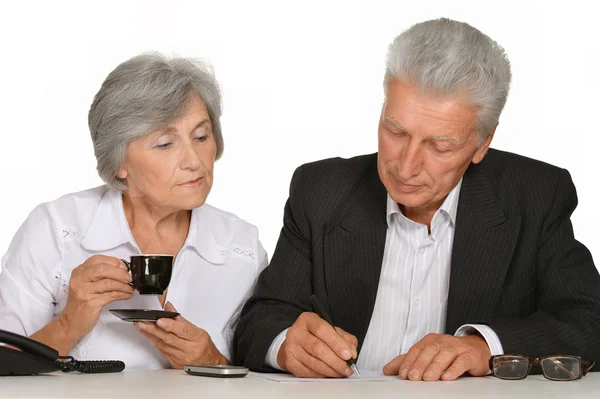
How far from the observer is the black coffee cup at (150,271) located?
9.12 feet

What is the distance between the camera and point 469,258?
9.69ft

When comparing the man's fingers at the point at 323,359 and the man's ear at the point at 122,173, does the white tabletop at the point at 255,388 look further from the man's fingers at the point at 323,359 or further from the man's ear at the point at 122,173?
the man's ear at the point at 122,173

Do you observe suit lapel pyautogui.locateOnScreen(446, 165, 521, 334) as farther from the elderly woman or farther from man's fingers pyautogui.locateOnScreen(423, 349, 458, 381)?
the elderly woman

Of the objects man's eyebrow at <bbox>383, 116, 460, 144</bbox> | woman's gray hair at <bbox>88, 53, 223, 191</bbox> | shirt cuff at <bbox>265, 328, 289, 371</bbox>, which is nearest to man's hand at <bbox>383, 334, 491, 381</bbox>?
shirt cuff at <bbox>265, 328, 289, 371</bbox>

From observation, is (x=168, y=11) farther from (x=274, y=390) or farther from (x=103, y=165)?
(x=274, y=390)

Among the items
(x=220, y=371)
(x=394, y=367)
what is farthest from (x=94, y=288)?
(x=394, y=367)

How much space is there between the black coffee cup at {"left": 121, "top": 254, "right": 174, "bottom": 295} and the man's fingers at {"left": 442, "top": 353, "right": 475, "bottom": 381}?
884mm

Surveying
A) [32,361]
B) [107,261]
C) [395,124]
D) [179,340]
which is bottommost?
[179,340]

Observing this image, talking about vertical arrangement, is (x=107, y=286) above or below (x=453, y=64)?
below

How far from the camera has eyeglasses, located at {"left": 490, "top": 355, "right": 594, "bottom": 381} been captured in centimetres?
247

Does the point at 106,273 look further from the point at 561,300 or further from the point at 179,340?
the point at 561,300

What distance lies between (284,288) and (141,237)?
1.89ft

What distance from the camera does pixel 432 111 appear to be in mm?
2742

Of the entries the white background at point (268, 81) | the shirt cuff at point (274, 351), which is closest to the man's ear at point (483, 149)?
the shirt cuff at point (274, 351)
